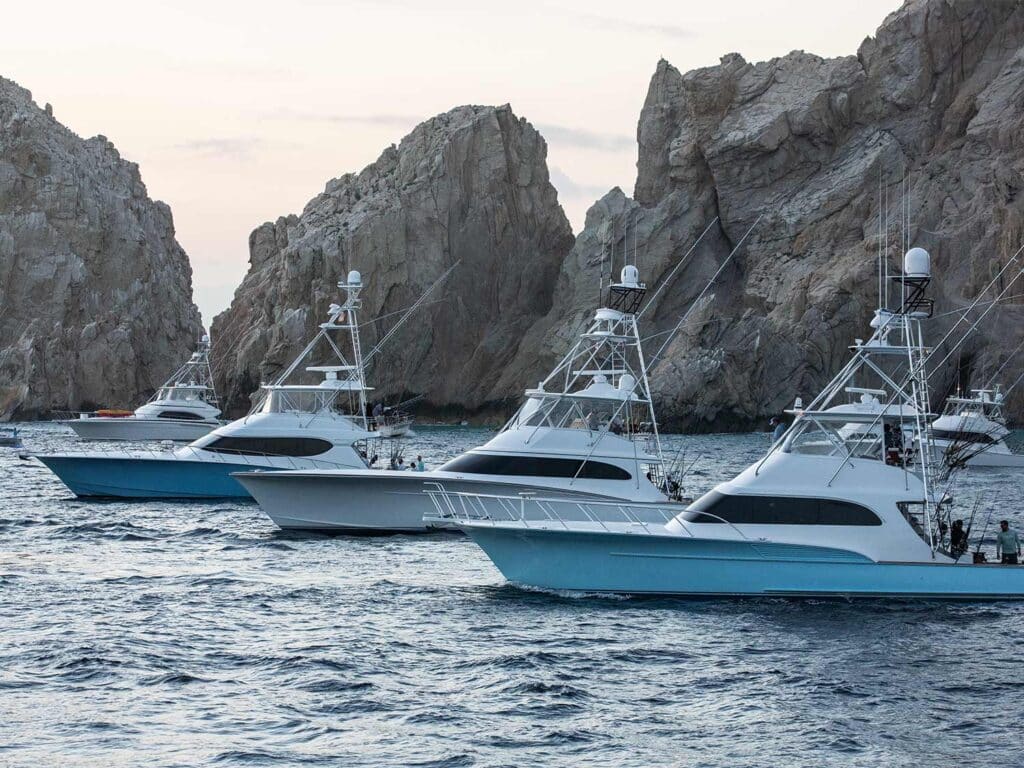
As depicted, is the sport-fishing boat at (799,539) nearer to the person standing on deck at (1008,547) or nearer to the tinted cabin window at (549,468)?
the person standing on deck at (1008,547)

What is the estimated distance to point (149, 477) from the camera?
41.3 meters

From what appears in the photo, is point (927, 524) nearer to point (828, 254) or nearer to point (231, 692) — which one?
point (231, 692)

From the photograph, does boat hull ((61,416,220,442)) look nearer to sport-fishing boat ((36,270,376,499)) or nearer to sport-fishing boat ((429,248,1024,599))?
sport-fishing boat ((36,270,376,499))

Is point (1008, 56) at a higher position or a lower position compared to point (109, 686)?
higher

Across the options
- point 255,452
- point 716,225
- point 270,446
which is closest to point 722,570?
point 270,446

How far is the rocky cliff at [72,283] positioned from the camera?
128000 millimetres

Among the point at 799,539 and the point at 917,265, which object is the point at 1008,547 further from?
the point at 917,265

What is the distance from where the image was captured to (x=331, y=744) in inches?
614

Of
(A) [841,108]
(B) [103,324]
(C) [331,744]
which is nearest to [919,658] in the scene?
(C) [331,744]

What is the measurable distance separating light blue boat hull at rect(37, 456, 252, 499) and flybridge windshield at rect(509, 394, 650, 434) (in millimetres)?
12812

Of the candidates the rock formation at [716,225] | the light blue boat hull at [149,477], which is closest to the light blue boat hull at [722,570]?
the light blue boat hull at [149,477]

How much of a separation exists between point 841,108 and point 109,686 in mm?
109310

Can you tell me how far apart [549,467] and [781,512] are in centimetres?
844

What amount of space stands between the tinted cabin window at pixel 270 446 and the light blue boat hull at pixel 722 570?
1459 centimetres
